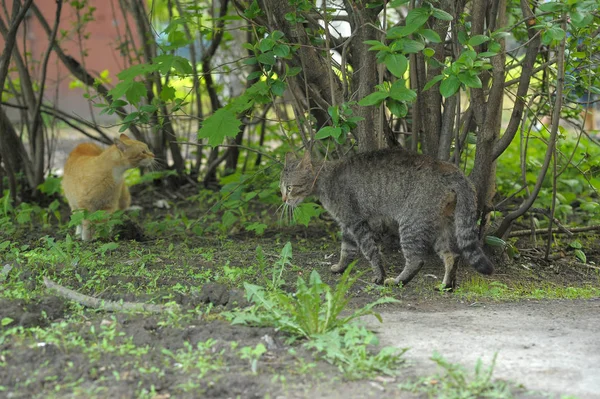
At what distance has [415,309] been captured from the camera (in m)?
4.67

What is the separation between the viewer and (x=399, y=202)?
5.47 metres

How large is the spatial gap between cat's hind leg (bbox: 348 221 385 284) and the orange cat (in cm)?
242

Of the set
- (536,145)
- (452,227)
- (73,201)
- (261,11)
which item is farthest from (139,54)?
(536,145)

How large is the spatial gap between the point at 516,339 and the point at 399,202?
1.73 meters

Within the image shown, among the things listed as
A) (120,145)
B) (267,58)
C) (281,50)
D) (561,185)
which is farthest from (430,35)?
(561,185)

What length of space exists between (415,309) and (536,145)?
5.90m

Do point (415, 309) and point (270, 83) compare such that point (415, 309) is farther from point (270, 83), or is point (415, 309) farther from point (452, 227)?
point (270, 83)

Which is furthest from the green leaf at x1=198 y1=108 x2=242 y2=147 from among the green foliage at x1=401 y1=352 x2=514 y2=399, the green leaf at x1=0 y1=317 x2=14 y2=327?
the green foliage at x1=401 y1=352 x2=514 y2=399

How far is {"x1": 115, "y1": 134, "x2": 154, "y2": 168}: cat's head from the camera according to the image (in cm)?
684

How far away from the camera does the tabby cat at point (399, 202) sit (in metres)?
5.21

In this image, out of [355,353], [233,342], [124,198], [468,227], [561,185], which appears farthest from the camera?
[561,185]

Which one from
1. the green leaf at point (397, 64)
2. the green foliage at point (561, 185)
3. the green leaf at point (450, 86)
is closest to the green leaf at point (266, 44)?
the green leaf at point (397, 64)

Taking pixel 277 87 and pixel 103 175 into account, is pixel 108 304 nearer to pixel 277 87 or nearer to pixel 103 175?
pixel 277 87

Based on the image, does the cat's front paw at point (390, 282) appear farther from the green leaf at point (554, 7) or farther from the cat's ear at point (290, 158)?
the green leaf at point (554, 7)
